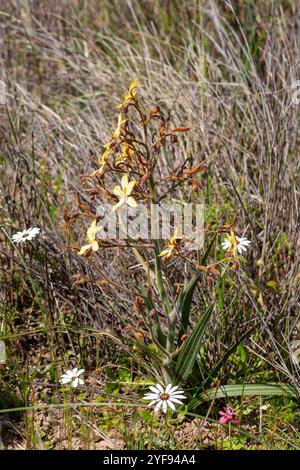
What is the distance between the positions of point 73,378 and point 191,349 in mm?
380

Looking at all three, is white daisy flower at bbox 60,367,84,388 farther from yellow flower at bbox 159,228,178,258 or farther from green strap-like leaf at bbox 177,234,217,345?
yellow flower at bbox 159,228,178,258

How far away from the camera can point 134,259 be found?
7.86 ft

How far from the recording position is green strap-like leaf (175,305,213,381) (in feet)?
6.14

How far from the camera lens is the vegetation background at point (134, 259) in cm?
196

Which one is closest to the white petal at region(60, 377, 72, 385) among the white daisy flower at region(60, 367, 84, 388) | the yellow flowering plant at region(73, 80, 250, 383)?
the white daisy flower at region(60, 367, 84, 388)

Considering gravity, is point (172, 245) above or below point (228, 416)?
above

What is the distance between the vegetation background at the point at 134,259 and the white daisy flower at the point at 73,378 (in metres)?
0.05

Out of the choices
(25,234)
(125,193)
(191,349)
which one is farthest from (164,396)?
(25,234)

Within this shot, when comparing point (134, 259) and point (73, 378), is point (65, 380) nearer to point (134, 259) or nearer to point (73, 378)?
point (73, 378)

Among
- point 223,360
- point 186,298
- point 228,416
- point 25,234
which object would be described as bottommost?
point 228,416

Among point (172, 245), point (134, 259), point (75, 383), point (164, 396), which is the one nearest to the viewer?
point (172, 245)

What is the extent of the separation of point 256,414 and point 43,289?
0.81 m

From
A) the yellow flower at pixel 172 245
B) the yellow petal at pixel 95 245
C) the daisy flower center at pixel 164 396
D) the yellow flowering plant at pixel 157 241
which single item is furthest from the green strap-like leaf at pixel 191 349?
the yellow petal at pixel 95 245
